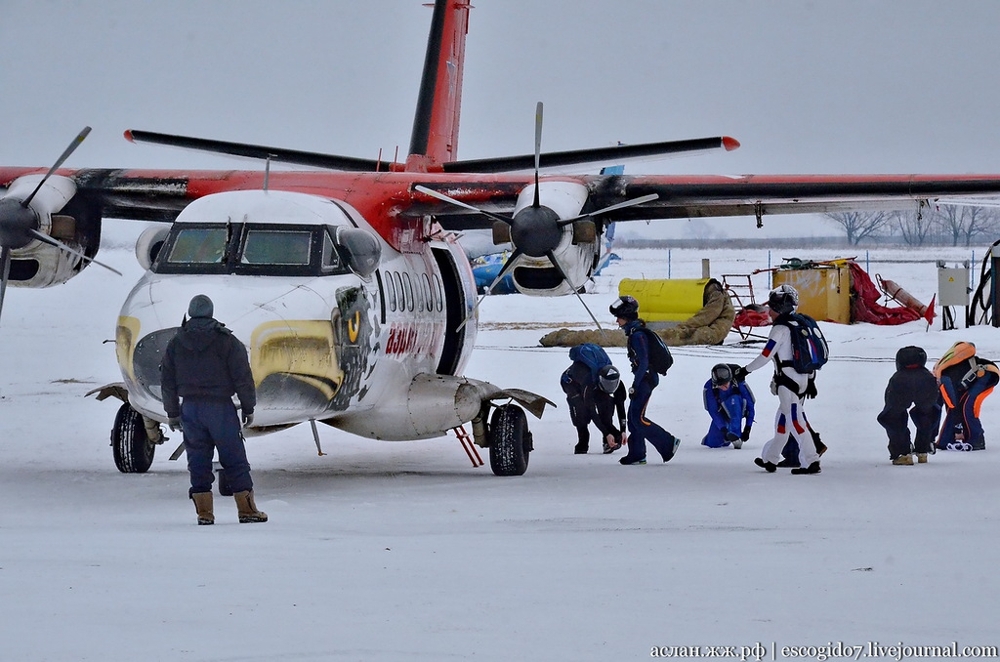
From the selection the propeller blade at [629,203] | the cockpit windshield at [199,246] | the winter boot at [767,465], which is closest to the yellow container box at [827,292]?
the propeller blade at [629,203]

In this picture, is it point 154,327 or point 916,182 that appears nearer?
point 154,327

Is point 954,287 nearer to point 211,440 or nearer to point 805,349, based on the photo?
point 805,349

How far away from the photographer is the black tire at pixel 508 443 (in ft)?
37.9

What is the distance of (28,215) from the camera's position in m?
11.8

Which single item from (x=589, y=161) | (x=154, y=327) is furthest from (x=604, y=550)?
(x=589, y=161)

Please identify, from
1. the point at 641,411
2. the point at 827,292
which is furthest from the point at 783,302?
the point at 827,292

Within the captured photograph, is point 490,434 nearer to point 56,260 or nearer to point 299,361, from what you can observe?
point 299,361

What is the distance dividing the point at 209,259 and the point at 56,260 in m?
3.26

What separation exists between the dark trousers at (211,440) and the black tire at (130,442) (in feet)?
10.9

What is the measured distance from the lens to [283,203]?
10.5m

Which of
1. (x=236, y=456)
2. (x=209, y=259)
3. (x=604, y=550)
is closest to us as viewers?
(x=604, y=550)

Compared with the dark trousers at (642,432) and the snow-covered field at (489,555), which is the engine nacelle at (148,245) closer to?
the snow-covered field at (489,555)

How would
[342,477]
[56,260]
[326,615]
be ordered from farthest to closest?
[56,260]
[342,477]
[326,615]

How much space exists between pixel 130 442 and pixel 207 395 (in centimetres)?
352
